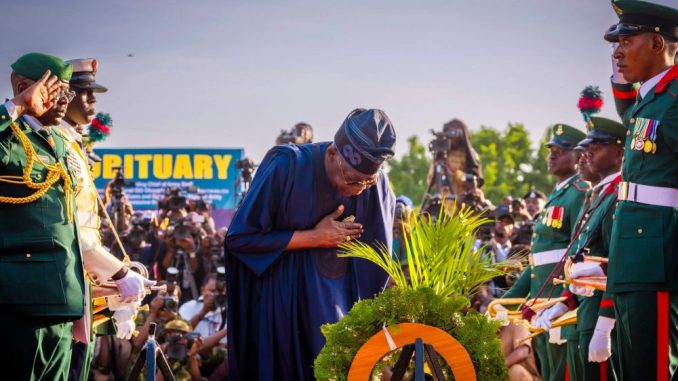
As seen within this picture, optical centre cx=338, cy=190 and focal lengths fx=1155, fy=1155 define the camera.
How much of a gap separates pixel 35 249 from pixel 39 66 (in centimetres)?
104

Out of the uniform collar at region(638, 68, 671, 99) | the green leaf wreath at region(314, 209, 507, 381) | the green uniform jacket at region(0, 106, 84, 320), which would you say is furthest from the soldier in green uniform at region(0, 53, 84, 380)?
the uniform collar at region(638, 68, 671, 99)

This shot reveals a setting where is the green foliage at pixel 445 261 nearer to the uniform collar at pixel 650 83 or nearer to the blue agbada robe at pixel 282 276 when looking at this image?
the blue agbada robe at pixel 282 276

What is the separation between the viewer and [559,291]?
8.78 m

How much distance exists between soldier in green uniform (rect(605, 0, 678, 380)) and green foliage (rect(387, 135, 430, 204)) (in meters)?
51.6

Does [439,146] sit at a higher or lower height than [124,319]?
higher

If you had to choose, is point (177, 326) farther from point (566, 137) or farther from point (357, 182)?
point (357, 182)

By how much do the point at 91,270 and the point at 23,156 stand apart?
0.91 meters

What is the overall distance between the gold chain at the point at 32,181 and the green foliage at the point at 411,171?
51882 mm

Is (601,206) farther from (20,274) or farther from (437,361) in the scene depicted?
(20,274)

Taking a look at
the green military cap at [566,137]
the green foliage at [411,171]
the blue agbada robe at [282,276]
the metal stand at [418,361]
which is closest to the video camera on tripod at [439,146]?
the green military cap at [566,137]

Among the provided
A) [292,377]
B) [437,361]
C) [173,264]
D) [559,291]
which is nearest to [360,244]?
[292,377]

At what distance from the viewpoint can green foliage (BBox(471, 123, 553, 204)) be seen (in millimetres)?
51769

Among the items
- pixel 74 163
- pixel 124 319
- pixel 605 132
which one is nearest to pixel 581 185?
pixel 605 132

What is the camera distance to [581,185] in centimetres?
901
